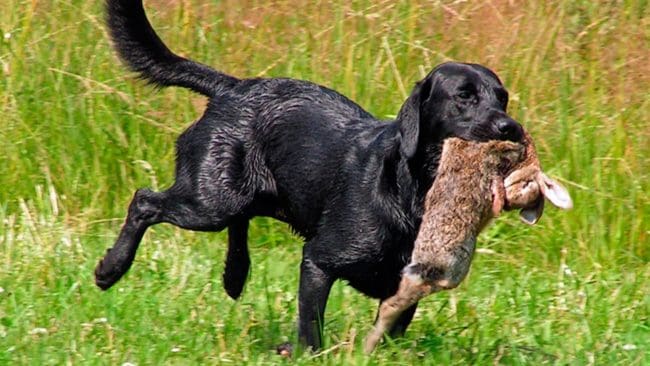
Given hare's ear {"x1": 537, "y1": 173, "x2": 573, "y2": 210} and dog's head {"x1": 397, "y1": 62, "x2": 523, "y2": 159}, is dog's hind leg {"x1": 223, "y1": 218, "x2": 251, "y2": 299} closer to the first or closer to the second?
dog's head {"x1": 397, "y1": 62, "x2": 523, "y2": 159}

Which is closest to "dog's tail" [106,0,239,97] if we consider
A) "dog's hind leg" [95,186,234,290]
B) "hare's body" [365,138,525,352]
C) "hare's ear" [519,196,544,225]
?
"dog's hind leg" [95,186,234,290]

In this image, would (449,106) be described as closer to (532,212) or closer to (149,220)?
(532,212)

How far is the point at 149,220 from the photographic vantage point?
17.6 feet

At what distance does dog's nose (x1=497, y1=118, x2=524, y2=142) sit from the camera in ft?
13.9

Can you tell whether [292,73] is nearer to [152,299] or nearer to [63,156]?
[63,156]

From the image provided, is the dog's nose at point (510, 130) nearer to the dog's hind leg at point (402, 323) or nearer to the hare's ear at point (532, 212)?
the hare's ear at point (532, 212)

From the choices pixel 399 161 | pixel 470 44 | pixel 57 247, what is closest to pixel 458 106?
pixel 399 161

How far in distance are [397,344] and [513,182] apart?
0.98 metres

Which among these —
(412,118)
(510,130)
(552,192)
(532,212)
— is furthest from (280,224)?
(552,192)

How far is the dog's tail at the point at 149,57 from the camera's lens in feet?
17.9

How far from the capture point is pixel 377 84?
682 centimetres

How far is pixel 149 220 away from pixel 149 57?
72cm

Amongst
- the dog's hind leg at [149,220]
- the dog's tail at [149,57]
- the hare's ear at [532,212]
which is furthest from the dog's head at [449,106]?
the dog's tail at [149,57]

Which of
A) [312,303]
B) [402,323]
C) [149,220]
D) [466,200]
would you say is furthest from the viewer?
[149,220]
